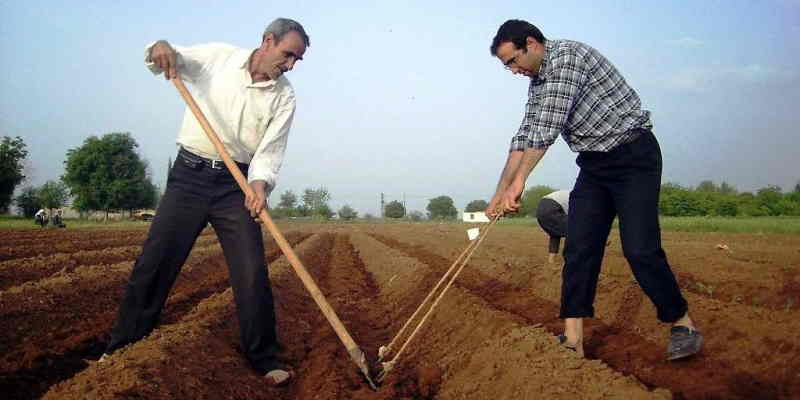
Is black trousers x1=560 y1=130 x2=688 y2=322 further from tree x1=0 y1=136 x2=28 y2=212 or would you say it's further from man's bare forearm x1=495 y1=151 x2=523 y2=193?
A: tree x1=0 y1=136 x2=28 y2=212

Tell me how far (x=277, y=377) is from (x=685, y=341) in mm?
2457

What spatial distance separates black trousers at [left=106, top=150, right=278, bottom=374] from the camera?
11.6 feet

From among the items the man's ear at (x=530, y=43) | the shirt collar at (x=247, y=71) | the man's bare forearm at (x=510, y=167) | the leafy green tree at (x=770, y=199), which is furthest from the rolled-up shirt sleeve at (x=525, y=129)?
the leafy green tree at (x=770, y=199)

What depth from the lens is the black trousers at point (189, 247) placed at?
355 centimetres

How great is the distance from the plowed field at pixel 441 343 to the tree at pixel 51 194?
6878cm

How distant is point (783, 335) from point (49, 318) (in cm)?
645

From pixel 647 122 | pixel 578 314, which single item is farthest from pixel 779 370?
pixel 647 122

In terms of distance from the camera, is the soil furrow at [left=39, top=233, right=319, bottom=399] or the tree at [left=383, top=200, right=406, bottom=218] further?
the tree at [left=383, top=200, right=406, bottom=218]

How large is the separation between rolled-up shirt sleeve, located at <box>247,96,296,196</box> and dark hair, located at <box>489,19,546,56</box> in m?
1.38

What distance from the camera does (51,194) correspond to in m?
72.4

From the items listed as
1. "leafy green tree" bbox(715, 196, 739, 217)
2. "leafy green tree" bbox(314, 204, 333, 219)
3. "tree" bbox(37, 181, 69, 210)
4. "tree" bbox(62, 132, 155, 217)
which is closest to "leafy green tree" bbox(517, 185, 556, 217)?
"leafy green tree" bbox(715, 196, 739, 217)

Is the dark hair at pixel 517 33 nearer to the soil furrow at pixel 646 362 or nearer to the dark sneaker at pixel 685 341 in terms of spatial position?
the dark sneaker at pixel 685 341

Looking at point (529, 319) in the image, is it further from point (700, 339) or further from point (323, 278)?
point (323, 278)

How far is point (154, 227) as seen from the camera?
356cm
